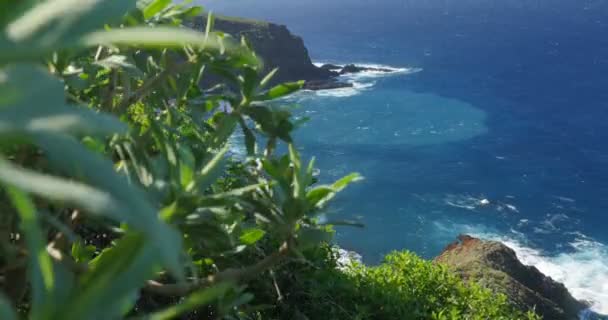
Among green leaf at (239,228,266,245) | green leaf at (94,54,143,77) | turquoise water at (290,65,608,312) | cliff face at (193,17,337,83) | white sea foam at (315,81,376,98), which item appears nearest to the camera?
green leaf at (239,228,266,245)

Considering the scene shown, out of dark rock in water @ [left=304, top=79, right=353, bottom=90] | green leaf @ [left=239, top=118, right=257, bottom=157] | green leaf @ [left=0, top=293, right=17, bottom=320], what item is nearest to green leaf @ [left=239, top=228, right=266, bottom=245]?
green leaf @ [left=239, top=118, right=257, bottom=157]

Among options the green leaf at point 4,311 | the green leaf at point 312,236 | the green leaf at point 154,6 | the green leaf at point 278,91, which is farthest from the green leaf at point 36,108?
the green leaf at point 278,91

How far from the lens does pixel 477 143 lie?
31156 mm

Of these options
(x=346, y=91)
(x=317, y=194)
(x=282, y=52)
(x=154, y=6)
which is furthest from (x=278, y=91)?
(x=282, y=52)

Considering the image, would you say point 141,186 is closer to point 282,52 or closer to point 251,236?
point 251,236

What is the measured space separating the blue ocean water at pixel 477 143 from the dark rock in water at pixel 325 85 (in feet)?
3.38

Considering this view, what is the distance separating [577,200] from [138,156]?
25.8 m

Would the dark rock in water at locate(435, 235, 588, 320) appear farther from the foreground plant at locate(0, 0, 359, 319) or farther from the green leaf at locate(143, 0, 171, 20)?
the green leaf at locate(143, 0, 171, 20)

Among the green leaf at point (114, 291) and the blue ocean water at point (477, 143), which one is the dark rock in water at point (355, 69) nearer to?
the blue ocean water at point (477, 143)

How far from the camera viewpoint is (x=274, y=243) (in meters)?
3.34

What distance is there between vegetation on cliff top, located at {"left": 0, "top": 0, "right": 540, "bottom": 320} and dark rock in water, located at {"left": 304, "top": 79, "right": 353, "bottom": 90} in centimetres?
3828

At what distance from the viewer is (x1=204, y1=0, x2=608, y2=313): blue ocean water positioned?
21.5m

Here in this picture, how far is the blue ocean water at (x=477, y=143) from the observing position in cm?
2150

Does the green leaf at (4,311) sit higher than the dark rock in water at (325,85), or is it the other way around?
the green leaf at (4,311)
